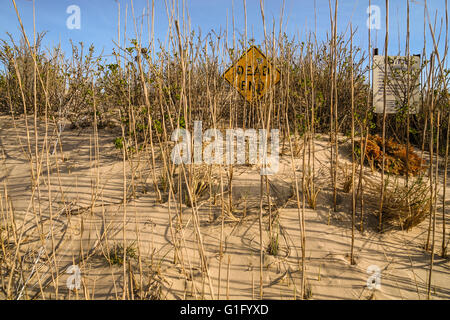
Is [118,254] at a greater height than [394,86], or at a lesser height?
lesser

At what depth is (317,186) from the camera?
2441 millimetres

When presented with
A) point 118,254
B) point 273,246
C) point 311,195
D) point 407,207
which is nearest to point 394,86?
point 407,207

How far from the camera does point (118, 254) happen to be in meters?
1.76

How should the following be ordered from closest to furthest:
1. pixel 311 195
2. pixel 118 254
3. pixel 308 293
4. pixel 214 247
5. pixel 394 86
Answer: pixel 308 293 < pixel 118 254 < pixel 214 247 < pixel 311 195 < pixel 394 86

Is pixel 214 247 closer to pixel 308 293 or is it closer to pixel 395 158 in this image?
pixel 308 293

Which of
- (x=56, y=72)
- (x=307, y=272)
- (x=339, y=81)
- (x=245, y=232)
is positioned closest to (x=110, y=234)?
(x=245, y=232)

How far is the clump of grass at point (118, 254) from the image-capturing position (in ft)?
5.59

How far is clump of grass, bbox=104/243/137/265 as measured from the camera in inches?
67.1

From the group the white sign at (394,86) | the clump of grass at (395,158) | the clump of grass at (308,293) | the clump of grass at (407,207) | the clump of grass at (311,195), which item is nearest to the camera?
the clump of grass at (308,293)

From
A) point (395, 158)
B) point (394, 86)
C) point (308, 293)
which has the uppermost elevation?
point (394, 86)

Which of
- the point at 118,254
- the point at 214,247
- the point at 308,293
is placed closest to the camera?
the point at 308,293

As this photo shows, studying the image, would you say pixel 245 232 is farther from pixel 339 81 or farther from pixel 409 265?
pixel 339 81

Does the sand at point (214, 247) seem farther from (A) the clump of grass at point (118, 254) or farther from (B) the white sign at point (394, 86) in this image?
(B) the white sign at point (394, 86)

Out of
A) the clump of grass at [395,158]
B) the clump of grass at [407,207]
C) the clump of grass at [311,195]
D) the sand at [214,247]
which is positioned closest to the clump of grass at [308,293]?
the sand at [214,247]
